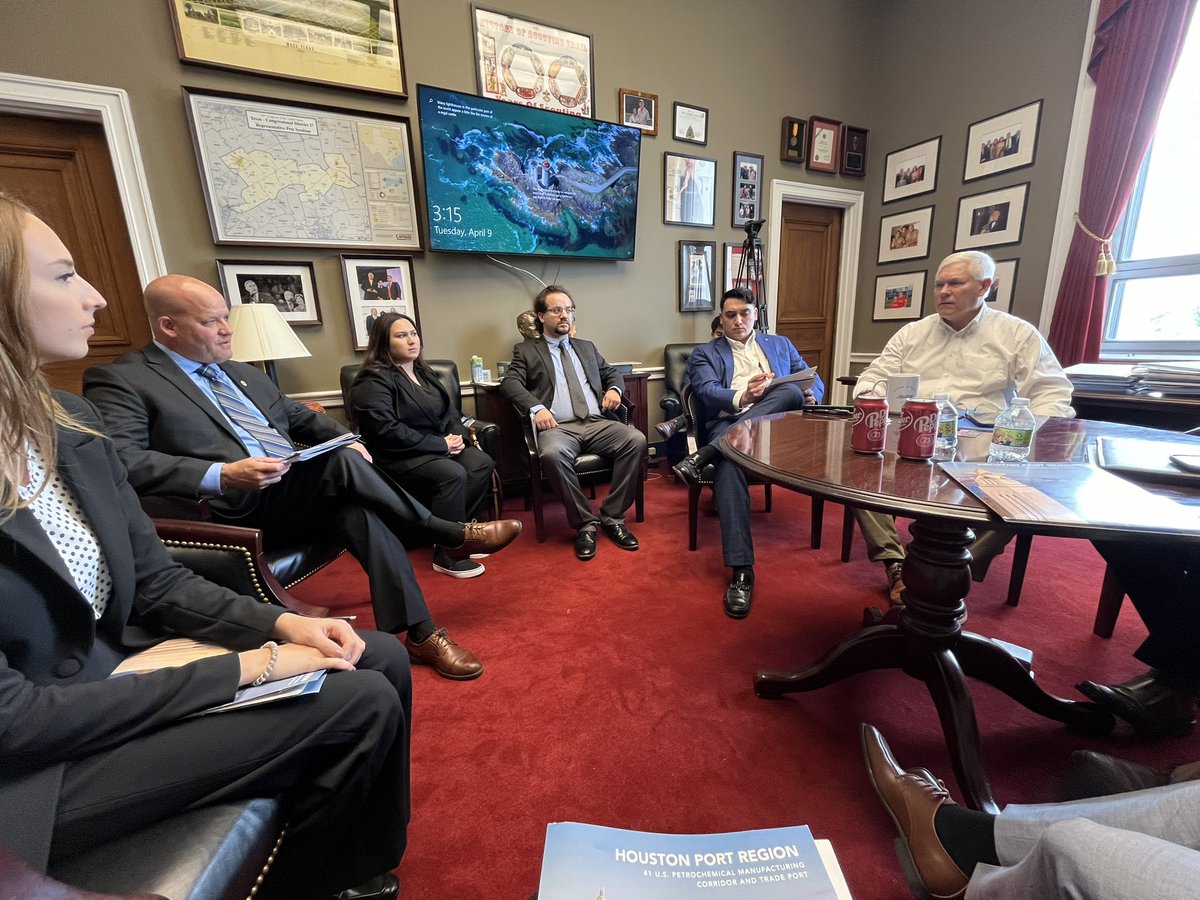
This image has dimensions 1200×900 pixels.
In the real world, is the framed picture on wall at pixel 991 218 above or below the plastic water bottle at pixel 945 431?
above

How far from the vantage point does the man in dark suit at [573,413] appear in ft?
7.80

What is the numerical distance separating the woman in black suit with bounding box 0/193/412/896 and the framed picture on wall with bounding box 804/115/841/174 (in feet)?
14.6

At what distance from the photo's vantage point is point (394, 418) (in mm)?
2131

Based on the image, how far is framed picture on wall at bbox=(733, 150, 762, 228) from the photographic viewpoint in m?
3.58

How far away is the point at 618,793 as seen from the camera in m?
1.09

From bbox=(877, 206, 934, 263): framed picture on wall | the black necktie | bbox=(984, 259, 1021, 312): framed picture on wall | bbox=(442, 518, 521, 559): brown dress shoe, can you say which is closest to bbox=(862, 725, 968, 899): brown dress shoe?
bbox=(442, 518, 521, 559): brown dress shoe

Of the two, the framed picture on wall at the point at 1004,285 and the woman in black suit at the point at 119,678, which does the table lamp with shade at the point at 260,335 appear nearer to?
the woman in black suit at the point at 119,678

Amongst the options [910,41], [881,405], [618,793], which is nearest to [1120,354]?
[910,41]

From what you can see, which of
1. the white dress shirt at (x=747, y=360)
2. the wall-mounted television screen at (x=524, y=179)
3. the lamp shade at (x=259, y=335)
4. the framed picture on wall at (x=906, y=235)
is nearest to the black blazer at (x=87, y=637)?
the lamp shade at (x=259, y=335)

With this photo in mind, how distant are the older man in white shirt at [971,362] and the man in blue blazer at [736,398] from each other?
1.40ft

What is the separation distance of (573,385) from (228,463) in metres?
1.73

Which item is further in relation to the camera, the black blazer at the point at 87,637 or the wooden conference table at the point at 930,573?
the wooden conference table at the point at 930,573

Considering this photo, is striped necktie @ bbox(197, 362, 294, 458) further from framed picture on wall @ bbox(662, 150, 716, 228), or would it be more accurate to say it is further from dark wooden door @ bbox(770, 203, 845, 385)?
dark wooden door @ bbox(770, 203, 845, 385)

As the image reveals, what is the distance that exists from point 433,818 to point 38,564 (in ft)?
2.83
